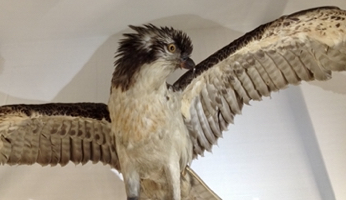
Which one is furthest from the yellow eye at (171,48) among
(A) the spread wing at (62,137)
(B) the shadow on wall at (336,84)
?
(B) the shadow on wall at (336,84)

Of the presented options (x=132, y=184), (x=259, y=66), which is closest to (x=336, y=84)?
(x=259, y=66)

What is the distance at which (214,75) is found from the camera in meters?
1.54

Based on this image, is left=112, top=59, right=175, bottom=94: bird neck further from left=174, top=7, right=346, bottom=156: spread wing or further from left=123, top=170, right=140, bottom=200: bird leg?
left=123, top=170, right=140, bottom=200: bird leg

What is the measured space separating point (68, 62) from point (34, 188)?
714 mm

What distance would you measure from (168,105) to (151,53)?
202 millimetres

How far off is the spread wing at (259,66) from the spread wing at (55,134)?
0.37 metres

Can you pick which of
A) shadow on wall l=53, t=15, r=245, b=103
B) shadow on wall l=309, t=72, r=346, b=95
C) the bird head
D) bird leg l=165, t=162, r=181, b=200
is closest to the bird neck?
the bird head

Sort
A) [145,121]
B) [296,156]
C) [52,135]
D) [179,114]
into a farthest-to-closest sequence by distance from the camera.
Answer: [296,156] < [52,135] < [179,114] < [145,121]

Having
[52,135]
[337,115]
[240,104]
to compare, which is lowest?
[337,115]

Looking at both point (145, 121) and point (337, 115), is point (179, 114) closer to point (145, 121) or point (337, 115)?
point (145, 121)

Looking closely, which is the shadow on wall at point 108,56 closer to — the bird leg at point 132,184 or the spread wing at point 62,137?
the spread wing at point 62,137

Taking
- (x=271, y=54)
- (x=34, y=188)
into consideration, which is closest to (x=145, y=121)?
(x=271, y=54)

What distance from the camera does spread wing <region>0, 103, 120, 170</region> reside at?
Result: 1477mm

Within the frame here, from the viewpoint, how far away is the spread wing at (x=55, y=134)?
1.48 m
